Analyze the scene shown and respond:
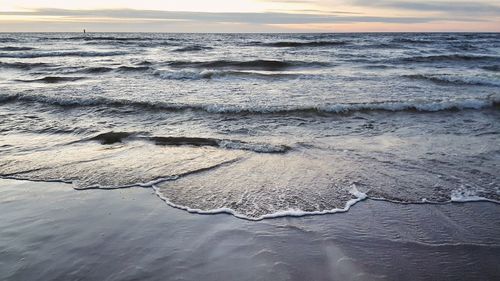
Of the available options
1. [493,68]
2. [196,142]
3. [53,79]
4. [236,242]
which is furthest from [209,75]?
[493,68]

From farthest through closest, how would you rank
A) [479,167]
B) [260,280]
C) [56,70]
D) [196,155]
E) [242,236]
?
[56,70], [196,155], [479,167], [242,236], [260,280]

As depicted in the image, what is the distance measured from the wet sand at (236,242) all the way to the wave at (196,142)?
2096 mm

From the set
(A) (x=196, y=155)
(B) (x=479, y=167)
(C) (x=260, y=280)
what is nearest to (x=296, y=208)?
(C) (x=260, y=280)

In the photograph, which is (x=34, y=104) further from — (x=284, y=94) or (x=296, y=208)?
(x=296, y=208)

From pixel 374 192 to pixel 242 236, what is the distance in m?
1.71

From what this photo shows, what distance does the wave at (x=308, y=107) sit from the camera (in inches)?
342

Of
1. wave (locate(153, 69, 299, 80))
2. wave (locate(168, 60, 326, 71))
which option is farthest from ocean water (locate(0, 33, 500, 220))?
wave (locate(168, 60, 326, 71))

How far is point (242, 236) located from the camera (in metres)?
3.42

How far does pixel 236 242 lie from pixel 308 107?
5.96 m

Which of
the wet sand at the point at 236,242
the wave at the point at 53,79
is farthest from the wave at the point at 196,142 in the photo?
the wave at the point at 53,79

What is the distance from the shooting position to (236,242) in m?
3.31

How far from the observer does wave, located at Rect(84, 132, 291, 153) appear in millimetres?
6031

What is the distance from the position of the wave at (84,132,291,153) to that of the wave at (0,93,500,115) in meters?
2.17

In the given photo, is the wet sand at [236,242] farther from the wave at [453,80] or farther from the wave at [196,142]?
the wave at [453,80]
